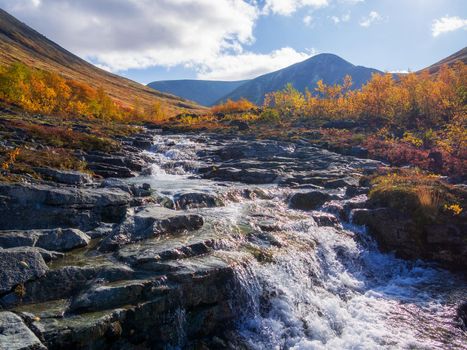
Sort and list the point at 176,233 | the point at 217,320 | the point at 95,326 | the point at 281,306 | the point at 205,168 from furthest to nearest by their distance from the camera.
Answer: the point at 205,168 < the point at 176,233 < the point at 281,306 < the point at 217,320 < the point at 95,326

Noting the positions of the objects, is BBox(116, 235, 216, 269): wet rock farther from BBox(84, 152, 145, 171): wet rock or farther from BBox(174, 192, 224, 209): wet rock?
BBox(84, 152, 145, 171): wet rock

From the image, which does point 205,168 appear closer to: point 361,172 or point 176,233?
point 361,172

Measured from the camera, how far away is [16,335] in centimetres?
855

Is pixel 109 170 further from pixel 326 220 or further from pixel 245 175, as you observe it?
pixel 326 220

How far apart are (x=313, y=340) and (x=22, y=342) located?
9.61 meters

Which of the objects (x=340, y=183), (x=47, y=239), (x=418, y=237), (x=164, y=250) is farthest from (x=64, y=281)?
(x=340, y=183)

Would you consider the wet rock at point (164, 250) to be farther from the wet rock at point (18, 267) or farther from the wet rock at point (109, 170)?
the wet rock at point (109, 170)

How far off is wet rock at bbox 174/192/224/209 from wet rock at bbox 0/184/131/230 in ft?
14.6

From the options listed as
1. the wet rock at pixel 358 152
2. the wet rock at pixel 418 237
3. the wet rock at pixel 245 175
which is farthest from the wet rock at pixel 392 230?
the wet rock at pixel 358 152

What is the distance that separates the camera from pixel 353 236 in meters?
22.1

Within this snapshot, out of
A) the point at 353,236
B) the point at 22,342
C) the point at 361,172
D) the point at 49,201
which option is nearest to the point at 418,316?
the point at 353,236

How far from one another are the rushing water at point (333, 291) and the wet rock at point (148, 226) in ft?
5.02

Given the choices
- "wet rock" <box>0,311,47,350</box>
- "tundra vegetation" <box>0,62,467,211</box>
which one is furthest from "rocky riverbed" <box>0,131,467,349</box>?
"tundra vegetation" <box>0,62,467,211</box>

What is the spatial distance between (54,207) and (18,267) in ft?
20.5
